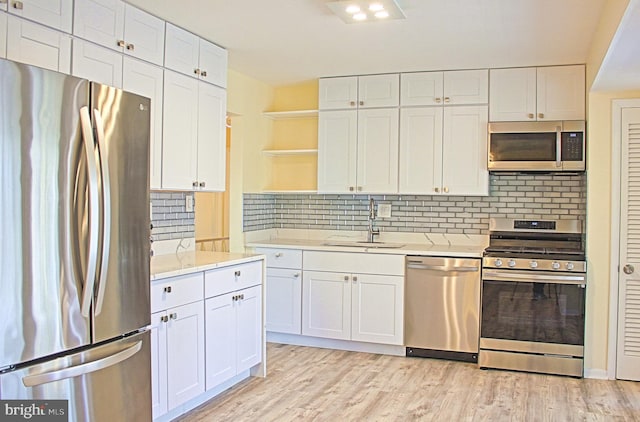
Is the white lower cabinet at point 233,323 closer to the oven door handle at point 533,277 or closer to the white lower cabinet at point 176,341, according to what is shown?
the white lower cabinet at point 176,341

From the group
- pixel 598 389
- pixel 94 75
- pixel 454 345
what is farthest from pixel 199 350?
pixel 598 389

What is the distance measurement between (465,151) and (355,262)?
1.28 metres

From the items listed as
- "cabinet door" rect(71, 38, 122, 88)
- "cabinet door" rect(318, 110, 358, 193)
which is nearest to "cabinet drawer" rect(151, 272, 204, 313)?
"cabinet door" rect(71, 38, 122, 88)

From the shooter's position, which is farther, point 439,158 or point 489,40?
point 439,158

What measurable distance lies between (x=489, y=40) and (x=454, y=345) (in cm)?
228

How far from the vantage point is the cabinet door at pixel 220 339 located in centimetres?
327

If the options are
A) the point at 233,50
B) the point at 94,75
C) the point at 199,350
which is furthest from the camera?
the point at 233,50

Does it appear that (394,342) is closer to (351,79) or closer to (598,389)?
(598,389)

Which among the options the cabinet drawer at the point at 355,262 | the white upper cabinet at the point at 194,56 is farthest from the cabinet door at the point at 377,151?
the white upper cabinet at the point at 194,56

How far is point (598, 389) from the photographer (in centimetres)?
376

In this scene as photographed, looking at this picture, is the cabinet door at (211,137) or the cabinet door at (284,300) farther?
the cabinet door at (284,300)

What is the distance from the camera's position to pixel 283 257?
477 cm

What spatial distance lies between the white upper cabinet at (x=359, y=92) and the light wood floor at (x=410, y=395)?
2161 mm

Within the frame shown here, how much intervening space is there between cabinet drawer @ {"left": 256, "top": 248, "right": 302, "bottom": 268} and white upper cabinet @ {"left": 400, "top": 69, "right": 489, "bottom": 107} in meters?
1.57
